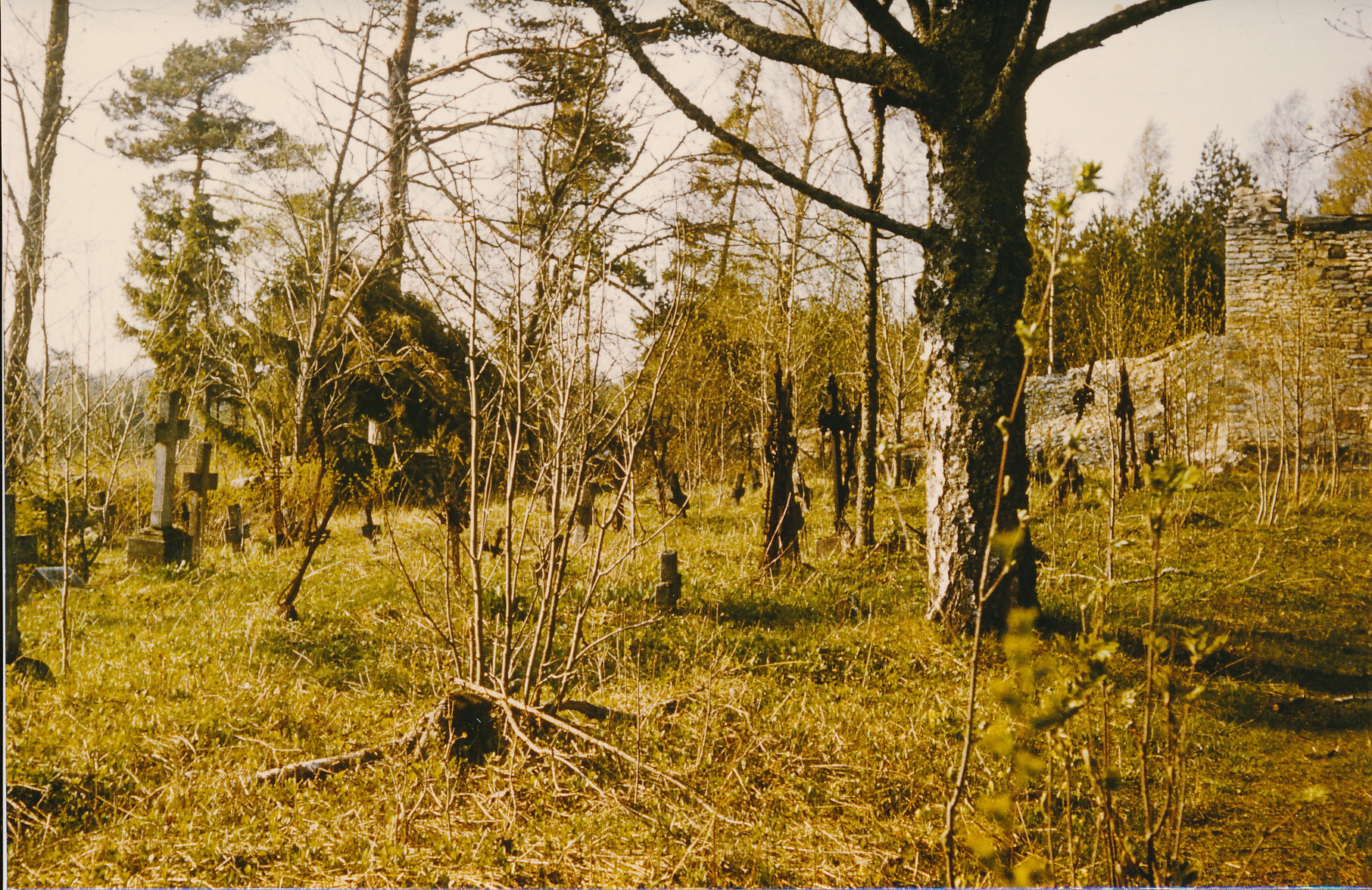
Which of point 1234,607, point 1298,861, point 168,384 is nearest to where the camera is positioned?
point 1298,861

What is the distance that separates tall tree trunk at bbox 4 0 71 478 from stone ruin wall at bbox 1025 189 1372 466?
7887 millimetres

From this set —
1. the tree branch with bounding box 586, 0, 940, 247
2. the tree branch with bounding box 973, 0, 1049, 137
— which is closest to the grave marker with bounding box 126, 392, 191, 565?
the tree branch with bounding box 586, 0, 940, 247

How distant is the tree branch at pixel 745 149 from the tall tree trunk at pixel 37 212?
2.59 meters

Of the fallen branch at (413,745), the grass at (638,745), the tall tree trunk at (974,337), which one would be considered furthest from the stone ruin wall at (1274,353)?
the fallen branch at (413,745)

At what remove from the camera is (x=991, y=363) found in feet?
14.0

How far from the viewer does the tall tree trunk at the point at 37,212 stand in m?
3.17

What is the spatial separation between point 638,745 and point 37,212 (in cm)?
399

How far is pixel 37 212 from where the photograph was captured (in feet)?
11.7

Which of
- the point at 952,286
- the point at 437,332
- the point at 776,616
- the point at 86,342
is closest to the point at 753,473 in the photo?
the point at 437,332

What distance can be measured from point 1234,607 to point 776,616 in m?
3.76

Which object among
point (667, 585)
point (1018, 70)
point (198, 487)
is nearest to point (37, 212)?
point (667, 585)

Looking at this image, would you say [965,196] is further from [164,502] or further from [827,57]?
[164,502]

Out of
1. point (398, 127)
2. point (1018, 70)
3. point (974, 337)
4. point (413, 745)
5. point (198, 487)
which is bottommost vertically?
point (413, 745)

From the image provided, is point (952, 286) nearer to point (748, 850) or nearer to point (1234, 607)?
point (748, 850)
